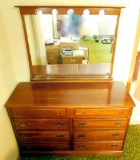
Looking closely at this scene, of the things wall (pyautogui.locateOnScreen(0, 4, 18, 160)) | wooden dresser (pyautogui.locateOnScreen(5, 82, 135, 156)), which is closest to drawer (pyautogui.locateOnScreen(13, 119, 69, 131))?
wooden dresser (pyautogui.locateOnScreen(5, 82, 135, 156))

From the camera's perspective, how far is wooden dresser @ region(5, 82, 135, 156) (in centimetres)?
153

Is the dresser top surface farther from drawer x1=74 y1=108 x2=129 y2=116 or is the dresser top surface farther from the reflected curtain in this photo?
the reflected curtain

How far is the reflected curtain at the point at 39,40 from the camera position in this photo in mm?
1569

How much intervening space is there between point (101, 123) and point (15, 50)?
4.08 ft

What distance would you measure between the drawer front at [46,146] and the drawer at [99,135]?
0.19 metres

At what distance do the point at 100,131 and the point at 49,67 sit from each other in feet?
3.09

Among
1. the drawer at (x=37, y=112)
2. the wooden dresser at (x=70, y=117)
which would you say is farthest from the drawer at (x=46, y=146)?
the drawer at (x=37, y=112)

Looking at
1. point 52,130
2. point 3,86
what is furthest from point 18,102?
point 52,130

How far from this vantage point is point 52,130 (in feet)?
5.61

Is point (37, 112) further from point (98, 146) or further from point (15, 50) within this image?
point (98, 146)

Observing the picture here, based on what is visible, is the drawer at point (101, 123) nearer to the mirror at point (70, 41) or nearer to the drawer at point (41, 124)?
the drawer at point (41, 124)

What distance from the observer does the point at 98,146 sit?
184 centimetres

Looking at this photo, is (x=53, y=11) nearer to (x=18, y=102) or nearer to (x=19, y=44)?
(x=19, y=44)

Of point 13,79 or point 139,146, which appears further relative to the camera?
point 139,146
